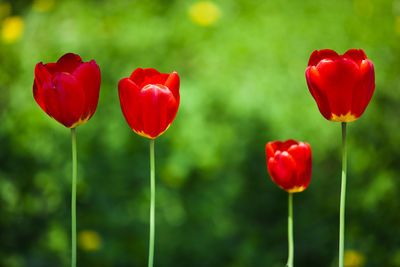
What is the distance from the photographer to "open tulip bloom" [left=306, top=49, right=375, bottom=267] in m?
0.75

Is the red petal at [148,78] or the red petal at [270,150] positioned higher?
the red petal at [148,78]

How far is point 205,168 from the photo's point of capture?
84.0 inches

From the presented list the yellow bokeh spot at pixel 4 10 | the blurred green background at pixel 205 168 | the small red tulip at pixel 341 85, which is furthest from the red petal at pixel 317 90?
the yellow bokeh spot at pixel 4 10

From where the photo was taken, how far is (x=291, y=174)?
827mm

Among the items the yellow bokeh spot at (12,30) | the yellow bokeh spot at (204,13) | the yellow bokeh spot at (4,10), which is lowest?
the yellow bokeh spot at (12,30)

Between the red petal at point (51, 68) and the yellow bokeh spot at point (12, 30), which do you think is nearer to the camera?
the red petal at point (51, 68)

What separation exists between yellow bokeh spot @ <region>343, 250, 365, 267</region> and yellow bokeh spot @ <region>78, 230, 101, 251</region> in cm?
95

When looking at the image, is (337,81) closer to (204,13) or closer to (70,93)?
(70,93)

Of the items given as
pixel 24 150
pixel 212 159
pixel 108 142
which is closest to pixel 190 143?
pixel 212 159

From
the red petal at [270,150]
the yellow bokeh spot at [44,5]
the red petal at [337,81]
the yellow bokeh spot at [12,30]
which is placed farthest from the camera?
the yellow bokeh spot at [44,5]

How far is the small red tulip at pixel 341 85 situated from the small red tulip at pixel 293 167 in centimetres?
9

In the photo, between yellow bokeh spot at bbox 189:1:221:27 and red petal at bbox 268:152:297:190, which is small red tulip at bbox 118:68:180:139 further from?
yellow bokeh spot at bbox 189:1:221:27

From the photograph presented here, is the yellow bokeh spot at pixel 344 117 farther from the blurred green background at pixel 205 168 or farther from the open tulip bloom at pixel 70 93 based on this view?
the blurred green background at pixel 205 168

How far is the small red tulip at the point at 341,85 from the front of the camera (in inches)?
29.6
